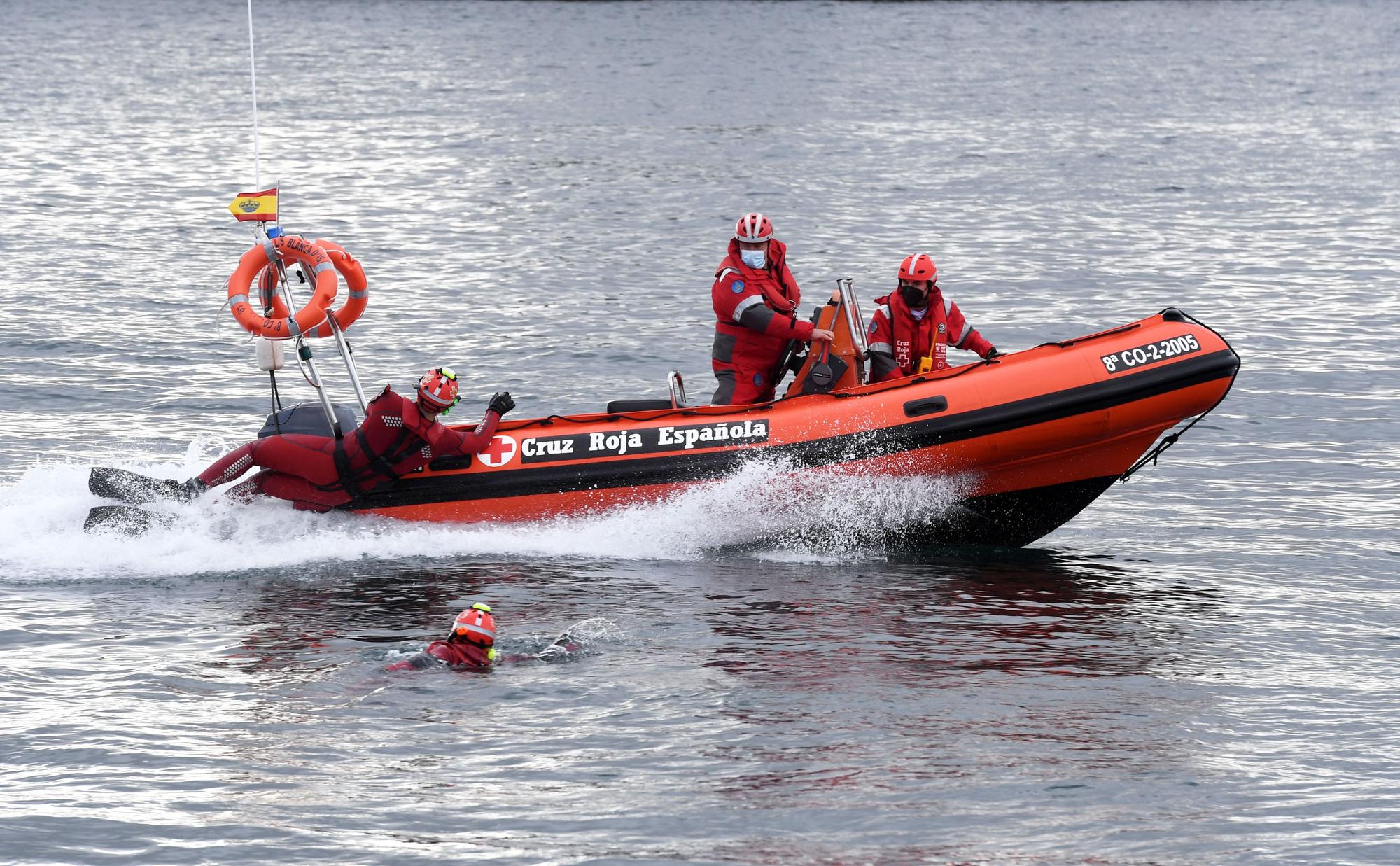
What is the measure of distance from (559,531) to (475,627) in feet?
7.02

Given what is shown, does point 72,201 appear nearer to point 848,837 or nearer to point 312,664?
point 312,664

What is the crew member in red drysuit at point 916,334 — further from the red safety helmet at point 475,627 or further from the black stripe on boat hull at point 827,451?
the red safety helmet at point 475,627

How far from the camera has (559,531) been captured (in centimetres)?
1029

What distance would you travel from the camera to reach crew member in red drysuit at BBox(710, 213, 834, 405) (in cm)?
1038

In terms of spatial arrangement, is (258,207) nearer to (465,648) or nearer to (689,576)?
(689,576)

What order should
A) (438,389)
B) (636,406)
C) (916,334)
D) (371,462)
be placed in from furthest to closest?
(636,406) < (916,334) < (371,462) < (438,389)

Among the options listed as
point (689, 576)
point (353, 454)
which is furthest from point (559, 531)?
point (353, 454)

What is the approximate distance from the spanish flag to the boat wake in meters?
1.67

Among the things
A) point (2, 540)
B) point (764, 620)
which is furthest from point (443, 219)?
point (764, 620)

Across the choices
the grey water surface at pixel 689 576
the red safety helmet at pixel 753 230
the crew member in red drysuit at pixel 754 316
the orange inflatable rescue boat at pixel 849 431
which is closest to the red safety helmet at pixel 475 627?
the grey water surface at pixel 689 576

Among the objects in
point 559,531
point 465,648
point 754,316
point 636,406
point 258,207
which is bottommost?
point 465,648

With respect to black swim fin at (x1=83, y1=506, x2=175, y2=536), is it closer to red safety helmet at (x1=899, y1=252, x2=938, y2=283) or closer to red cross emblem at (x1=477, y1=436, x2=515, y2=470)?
red cross emblem at (x1=477, y1=436, x2=515, y2=470)

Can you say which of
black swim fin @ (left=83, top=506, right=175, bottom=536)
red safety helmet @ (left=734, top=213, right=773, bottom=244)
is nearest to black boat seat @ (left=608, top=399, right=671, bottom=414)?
red safety helmet @ (left=734, top=213, right=773, bottom=244)

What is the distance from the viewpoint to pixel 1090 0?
67.9 meters
